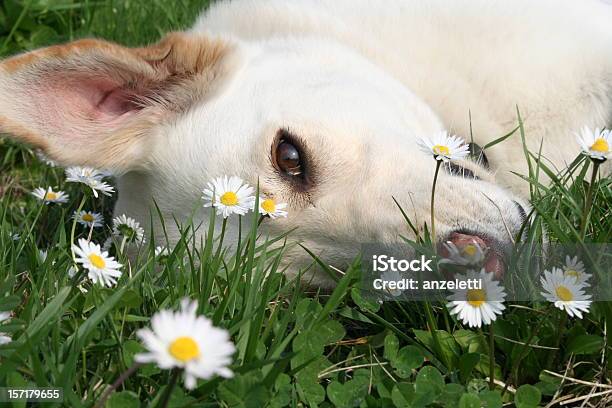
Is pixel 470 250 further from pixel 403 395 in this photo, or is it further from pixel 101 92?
pixel 101 92

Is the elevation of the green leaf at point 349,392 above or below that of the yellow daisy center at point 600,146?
below

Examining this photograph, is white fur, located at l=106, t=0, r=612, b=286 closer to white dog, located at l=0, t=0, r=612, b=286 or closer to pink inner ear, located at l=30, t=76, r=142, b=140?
white dog, located at l=0, t=0, r=612, b=286

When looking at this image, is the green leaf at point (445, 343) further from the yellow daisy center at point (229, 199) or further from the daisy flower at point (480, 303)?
the yellow daisy center at point (229, 199)

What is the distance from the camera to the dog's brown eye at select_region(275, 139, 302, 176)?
2387 mm

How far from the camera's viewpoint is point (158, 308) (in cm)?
192

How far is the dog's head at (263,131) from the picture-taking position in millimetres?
2281

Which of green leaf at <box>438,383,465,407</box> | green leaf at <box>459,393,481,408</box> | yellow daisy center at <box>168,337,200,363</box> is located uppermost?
green leaf at <box>438,383,465,407</box>

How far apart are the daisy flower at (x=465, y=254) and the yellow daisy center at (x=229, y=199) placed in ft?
1.97

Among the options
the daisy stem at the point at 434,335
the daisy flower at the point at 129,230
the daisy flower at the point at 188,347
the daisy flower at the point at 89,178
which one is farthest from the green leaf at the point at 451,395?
the daisy flower at the point at 89,178

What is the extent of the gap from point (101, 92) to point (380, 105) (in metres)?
1.00

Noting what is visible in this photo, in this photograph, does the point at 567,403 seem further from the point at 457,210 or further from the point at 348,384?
the point at 457,210

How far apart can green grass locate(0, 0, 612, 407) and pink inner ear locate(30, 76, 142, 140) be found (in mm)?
490

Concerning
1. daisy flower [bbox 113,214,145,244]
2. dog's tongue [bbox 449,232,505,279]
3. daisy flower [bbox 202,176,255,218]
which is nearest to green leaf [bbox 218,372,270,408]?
daisy flower [bbox 202,176,255,218]

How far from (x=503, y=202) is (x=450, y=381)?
2.49 feet
